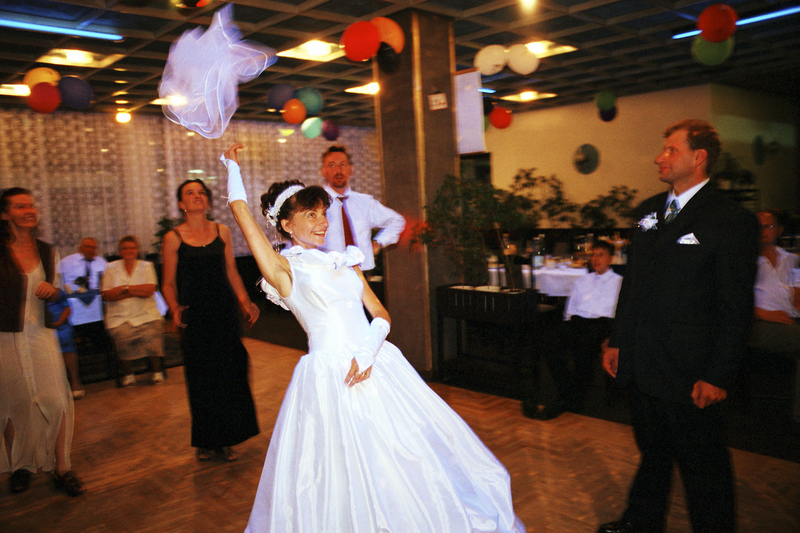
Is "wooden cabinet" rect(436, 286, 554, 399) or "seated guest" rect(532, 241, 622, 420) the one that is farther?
"wooden cabinet" rect(436, 286, 554, 399)

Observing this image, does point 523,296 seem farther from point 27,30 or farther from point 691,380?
point 27,30

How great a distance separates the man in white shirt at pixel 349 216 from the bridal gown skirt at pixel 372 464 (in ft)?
6.58

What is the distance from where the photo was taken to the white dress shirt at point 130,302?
573cm

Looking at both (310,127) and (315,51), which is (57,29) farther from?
(310,127)

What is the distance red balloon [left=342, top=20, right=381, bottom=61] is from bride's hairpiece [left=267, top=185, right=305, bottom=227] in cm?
283

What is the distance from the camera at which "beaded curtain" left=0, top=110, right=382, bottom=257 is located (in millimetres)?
9539

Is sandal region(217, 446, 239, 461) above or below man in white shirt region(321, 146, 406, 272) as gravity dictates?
below

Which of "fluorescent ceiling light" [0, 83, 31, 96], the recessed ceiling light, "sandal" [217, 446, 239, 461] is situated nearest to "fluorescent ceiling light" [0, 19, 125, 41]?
the recessed ceiling light

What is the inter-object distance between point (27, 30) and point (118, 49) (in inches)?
36.1

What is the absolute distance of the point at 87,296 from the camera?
19.1 feet

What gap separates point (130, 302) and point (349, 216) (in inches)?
108

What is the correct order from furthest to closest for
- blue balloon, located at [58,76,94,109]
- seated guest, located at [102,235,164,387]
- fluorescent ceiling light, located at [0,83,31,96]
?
1. fluorescent ceiling light, located at [0,83,31,96]
2. blue balloon, located at [58,76,94,109]
3. seated guest, located at [102,235,164,387]

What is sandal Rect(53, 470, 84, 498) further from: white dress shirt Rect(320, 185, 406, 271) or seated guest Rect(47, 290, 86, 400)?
white dress shirt Rect(320, 185, 406, 271)

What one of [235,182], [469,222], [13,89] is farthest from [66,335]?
[13,89]
